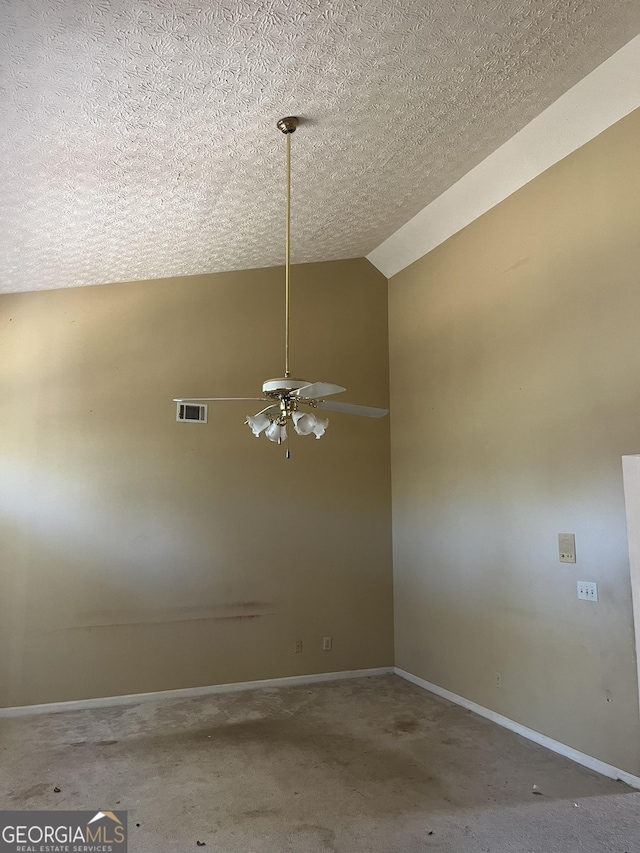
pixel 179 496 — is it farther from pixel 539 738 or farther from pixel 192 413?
pixel 539 738

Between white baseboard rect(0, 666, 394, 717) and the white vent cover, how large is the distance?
211 centimetres

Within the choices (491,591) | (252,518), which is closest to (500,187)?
(491,591)

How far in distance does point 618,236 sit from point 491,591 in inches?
94.7

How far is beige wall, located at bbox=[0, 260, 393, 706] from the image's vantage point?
167 inches

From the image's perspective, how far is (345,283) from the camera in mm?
5383

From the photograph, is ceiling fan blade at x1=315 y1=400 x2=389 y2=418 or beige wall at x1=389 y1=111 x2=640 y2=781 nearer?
ceiling fan blade at x1=315 y1=400 x2=389 y2=418

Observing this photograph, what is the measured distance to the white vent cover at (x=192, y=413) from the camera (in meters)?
4.69

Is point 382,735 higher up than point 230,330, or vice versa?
point 230,330

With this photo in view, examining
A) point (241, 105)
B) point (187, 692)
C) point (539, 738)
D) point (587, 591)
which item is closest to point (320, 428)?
point (241, 105)

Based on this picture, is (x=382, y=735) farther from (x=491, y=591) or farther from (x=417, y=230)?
(x=417, y=230)

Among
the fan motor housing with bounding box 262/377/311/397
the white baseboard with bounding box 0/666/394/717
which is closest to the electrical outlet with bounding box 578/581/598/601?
the fan motor housing with bounding box 262/377/311/397

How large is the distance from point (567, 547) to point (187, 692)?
303 cm

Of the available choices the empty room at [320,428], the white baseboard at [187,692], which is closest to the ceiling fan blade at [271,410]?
the empty room at [320,428]

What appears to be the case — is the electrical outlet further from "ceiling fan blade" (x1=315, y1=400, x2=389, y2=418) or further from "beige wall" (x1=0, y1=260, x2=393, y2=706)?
"beige wall" (x1=0, y1=260, x2=393, y2=706)
